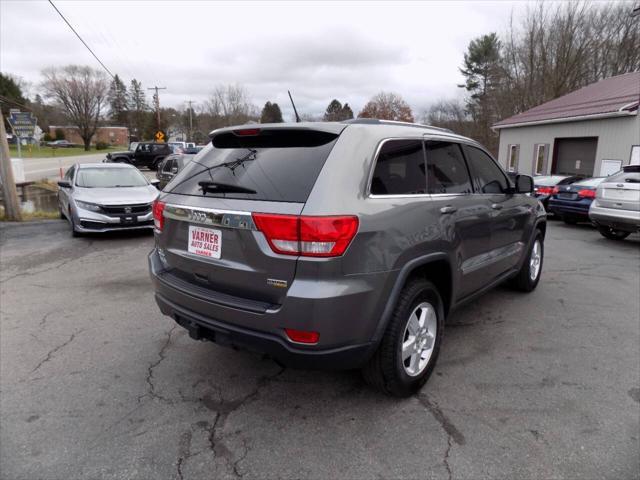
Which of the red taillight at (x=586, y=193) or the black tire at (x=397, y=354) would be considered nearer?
the black tire at (x=397, y=354)

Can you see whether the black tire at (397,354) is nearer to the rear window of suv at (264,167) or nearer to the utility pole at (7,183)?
the rear window of suv at (264,167)

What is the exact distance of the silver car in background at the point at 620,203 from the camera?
8000 millimetres

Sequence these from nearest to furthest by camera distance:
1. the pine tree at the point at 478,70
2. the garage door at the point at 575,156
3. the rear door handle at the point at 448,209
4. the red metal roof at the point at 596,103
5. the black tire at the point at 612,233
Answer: the rear door handle at the point at 448,209
the black tire at the point at 612,233
the red metal roof at the point at 596,103
the garage door at the point at 575,156
the pine tree at the point at 478,70

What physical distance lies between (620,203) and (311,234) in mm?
8236

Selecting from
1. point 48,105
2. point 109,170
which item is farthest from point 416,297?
point 48,105

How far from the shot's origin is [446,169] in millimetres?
3438

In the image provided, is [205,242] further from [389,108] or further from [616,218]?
[389,108]

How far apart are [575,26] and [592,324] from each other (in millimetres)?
30005

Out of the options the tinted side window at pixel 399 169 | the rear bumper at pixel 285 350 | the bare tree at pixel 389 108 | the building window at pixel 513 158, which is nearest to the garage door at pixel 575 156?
the building window at pixel 513 158

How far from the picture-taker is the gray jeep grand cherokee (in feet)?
7.80

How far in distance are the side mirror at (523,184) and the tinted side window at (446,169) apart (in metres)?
1.09

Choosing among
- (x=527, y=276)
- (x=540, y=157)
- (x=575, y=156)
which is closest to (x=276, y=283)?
(x=527, y=276)

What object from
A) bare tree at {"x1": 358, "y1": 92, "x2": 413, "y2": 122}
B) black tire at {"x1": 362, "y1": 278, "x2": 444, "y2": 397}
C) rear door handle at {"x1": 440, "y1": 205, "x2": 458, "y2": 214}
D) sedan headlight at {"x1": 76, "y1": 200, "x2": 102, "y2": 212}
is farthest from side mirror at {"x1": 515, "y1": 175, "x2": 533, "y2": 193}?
bare tree at {"x1": 358, "y1": 92, "x2": 413, "y2": 122}

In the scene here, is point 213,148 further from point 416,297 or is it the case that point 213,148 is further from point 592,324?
point 592,324
